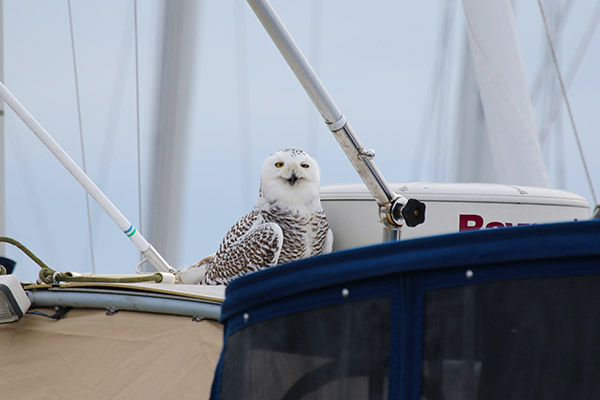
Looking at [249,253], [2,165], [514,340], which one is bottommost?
[514,340]

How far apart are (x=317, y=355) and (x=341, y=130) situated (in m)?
0.75

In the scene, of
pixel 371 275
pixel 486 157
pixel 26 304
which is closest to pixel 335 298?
pixel 371 275

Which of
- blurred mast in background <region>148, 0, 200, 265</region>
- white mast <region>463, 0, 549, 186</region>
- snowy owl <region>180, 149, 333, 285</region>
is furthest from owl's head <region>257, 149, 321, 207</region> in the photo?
blurred mast in background <region>148, 0, 200, 265</region>

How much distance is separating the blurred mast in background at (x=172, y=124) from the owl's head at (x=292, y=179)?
6.66ft

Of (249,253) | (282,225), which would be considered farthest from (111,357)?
(282,225)

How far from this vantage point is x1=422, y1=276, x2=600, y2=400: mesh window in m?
0.89

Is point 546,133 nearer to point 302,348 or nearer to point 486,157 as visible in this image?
point 486,157

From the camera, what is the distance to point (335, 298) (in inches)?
40.9

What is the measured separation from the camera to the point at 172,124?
15.8 ft

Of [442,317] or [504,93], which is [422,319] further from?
[504,93]

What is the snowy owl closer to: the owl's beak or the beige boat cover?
the owl's beak

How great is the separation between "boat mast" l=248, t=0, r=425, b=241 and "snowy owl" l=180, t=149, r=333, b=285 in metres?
0.91

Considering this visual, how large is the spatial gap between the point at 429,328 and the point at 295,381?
0.66 feet

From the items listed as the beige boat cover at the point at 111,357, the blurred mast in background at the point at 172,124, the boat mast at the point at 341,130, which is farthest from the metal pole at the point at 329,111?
the blurred mast in background at the point at 172,124
